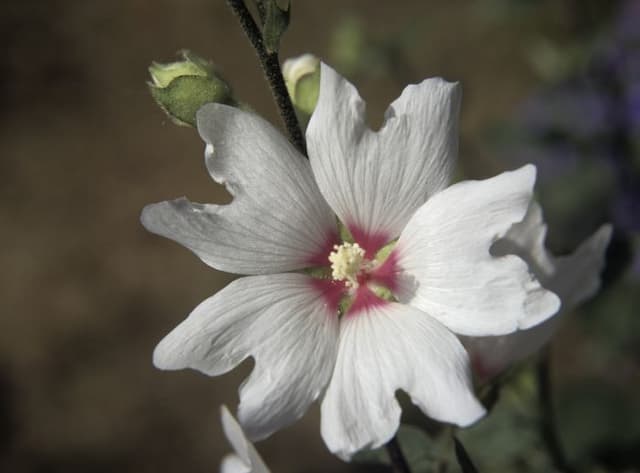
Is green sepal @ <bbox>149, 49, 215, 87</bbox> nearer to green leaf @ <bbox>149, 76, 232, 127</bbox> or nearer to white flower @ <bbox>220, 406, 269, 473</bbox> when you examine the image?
green leaf @ <bbox>149, 76, 232, 127</bbox>

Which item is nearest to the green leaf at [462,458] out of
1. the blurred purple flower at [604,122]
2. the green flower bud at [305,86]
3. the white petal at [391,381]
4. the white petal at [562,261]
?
the white petal at [391,381]

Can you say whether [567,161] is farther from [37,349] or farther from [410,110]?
[37,349]

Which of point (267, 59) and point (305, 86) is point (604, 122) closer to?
point (305, 86)

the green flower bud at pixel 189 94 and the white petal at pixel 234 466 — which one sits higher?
the green flower bud at pixel 189 94

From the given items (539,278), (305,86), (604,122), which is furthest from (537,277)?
(604,122)

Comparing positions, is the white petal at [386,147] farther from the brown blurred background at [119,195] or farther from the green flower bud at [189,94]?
the brown blurred background at [119,195]
